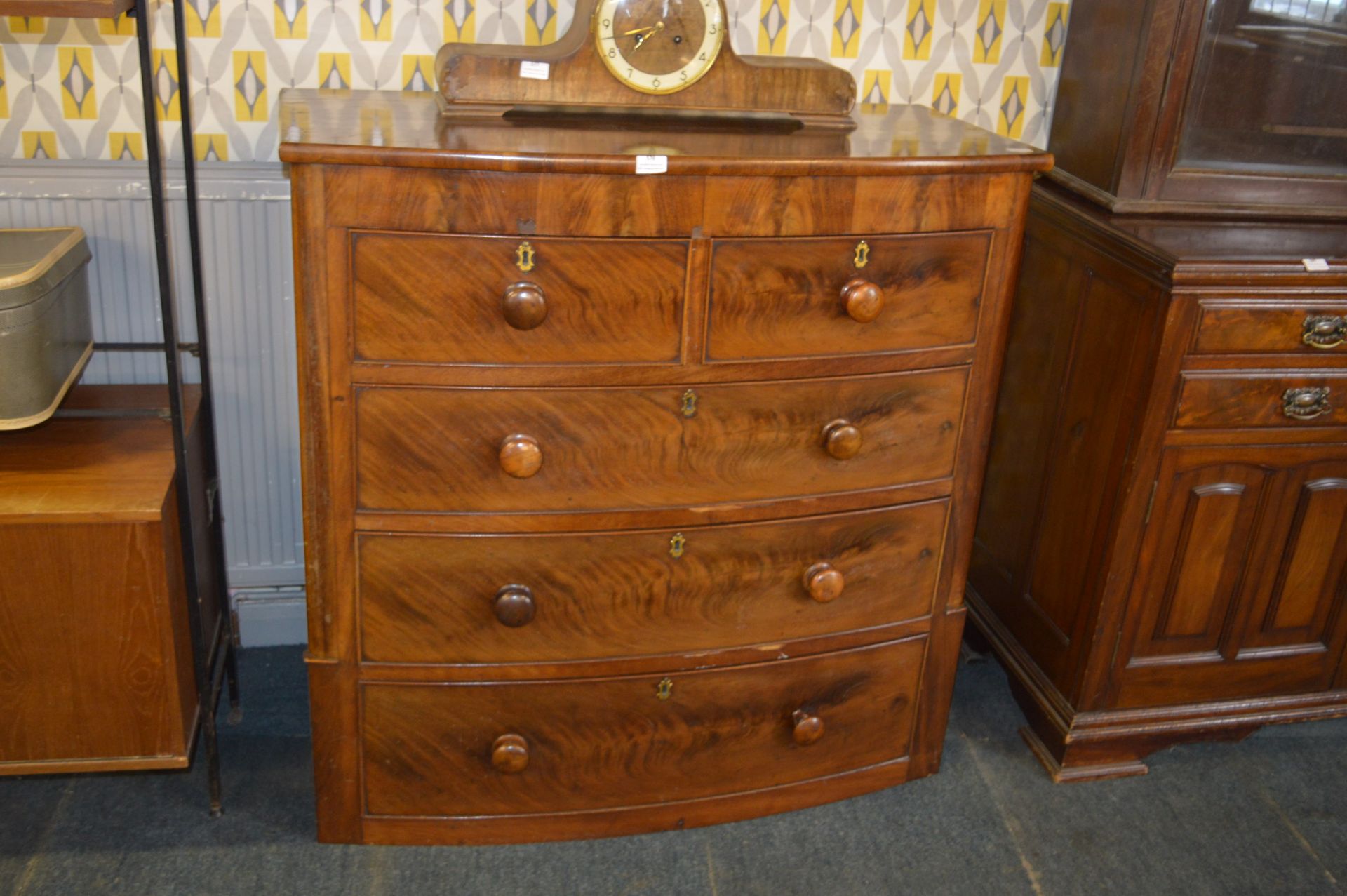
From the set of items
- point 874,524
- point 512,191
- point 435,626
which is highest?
point 512,191

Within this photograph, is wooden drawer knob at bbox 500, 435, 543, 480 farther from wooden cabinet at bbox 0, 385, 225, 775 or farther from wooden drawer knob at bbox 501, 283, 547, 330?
wooden cabinet at bbox 0, 385, 225, 775

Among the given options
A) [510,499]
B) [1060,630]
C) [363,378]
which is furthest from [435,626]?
[1060,630]

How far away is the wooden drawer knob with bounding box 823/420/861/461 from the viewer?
6.10 ft

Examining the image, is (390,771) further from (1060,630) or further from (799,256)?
(1060,630)

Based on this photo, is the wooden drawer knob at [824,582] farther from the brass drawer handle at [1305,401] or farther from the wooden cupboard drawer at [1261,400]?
the brass drawer handle at [1305,401]

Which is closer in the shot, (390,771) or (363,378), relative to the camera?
(363,378)

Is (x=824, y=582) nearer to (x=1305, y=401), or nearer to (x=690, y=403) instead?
(x=690, y=403)

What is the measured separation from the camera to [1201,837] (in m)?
2.21

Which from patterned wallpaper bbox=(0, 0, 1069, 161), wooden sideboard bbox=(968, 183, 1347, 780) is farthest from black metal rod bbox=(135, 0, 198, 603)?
wooden sideboard bbox=(968, 183, 1347, 780)

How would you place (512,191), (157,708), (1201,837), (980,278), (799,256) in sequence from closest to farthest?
(512,191)
(799,256)
(980,278)
(157,708)
(1201,837)

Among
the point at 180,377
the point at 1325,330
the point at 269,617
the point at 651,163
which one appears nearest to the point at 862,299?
the point at 651,163

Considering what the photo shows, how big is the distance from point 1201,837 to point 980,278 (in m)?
1.12

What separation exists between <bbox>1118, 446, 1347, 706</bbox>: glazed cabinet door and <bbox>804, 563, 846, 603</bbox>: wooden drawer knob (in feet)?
1.93

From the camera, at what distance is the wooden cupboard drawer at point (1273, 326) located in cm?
198
